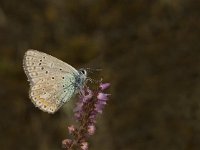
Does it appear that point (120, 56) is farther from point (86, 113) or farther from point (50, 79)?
point (86, 113)

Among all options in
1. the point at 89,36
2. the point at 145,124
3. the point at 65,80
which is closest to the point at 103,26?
the point at 89,36

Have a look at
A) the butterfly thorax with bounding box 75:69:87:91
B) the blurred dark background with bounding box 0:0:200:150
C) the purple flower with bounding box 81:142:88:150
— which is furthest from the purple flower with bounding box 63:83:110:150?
the blurred dark background with bounding box 0:0:200:150

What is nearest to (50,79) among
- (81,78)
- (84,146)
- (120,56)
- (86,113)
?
(81,78)

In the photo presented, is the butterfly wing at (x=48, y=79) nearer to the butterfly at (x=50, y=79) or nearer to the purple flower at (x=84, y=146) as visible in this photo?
the butterfly at (x=50, y=79)

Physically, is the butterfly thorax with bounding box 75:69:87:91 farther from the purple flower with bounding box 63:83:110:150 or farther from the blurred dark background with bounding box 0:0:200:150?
the blurred dark background with bounding box 0:0:200:150

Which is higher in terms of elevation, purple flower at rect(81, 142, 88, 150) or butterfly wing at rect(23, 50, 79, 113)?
butterfly wing at rect(23, 50, 79, 113)

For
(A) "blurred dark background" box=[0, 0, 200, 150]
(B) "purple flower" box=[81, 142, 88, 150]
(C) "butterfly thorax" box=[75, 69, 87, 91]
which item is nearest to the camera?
(B) "purple flower" box=[81, 142, 88, 150]

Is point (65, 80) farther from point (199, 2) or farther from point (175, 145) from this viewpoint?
point (199, 2)
